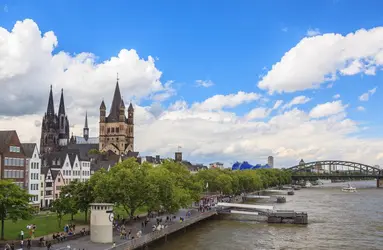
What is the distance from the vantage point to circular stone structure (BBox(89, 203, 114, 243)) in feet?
173

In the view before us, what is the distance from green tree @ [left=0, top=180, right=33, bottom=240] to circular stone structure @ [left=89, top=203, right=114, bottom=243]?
7685 millimetres

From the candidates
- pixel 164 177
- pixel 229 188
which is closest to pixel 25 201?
pixel 164 177

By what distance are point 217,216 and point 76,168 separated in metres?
37.4

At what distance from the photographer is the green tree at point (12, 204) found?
171 feet

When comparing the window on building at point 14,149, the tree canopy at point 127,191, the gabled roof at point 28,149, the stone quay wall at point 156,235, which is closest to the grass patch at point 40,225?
the tree canopy at point 127,191

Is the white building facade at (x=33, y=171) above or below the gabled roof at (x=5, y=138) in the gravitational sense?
below

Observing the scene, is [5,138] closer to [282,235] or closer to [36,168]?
[36,168]

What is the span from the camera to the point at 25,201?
2131 inches

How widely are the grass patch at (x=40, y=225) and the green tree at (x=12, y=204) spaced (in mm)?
2709

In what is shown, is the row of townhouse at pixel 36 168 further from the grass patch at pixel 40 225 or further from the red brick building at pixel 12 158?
the grass patch at pixel 40 225

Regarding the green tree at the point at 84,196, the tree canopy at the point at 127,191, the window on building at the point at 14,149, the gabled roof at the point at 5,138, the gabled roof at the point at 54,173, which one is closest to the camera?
the tree canopy at the point at 127,191

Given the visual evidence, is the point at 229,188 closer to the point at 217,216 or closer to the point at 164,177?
the point at 217,216

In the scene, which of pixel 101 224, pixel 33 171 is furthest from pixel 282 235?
pixel 33 171

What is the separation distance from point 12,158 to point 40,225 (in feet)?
73.9
